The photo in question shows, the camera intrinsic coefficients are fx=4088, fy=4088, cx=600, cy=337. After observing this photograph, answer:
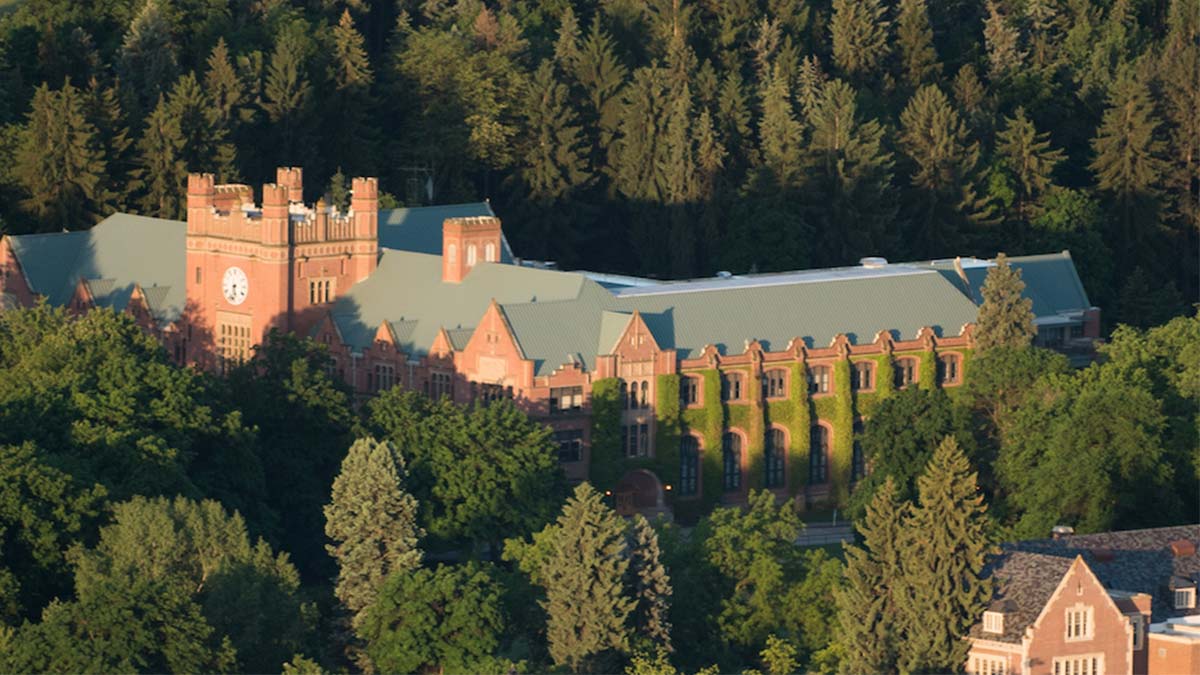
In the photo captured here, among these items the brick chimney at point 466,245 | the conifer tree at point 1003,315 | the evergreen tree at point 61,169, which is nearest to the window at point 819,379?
the conifer tree at point 1003,315

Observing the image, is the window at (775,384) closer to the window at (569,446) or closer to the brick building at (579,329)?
the brick building at (579,329)

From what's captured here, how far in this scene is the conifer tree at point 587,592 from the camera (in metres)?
125

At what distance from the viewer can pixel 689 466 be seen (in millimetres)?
159625

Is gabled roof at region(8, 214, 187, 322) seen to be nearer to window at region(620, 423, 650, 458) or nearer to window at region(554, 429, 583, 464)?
window at region(554, 429, 583, 464)

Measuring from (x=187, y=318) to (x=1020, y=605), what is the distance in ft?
→ 183

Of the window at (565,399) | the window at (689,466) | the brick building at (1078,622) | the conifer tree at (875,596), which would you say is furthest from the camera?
the window at (689,466)

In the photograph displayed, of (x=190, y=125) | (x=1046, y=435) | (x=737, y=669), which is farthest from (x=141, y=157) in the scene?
(x=737, y=669)

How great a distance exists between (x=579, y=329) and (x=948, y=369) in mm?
17571

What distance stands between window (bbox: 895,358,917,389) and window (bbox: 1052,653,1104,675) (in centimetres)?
4554

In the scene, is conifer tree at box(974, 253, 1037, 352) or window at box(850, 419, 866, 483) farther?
conifer tree at box(974, 253, 1037, 352)

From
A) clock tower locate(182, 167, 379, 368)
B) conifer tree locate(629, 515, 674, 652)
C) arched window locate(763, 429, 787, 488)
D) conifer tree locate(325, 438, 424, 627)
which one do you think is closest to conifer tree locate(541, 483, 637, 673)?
conifer tree locate(629, 515, 674, 652)

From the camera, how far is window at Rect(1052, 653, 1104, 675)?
392 feet

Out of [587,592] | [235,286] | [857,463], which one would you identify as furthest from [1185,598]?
[235,286]

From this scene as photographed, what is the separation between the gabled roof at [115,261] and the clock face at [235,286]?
3.70m
